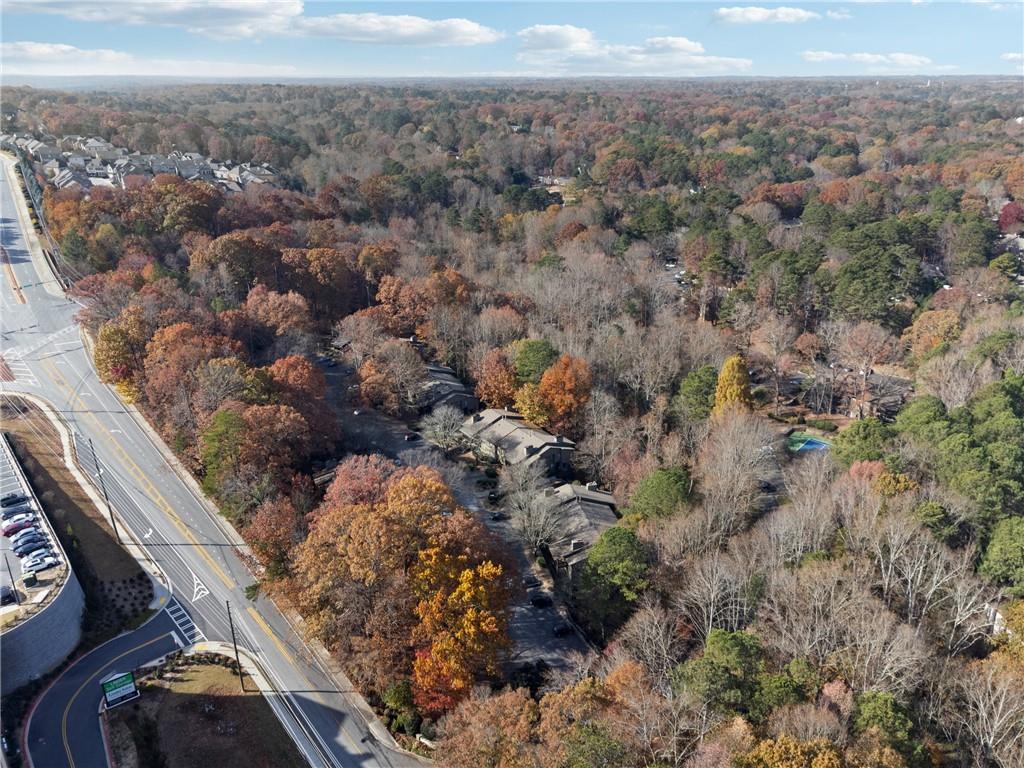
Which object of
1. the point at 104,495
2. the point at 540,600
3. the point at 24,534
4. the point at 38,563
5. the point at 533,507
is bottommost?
the point at 540,600

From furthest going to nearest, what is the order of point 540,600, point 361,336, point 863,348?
point 863,348 < point 361,336 < point 540,600

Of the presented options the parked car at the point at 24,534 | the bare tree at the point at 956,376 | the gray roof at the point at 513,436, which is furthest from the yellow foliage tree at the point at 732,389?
the parked car at the point at 24,534

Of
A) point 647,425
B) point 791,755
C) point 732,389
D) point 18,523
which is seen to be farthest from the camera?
point 647,425

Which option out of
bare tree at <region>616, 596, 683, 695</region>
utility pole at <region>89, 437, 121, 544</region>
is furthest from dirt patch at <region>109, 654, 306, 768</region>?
bare tree at <region>616, 596, 683, 695</region>

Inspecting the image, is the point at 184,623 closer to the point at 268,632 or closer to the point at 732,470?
the point at 268,632

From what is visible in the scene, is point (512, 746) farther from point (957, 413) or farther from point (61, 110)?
point (61, 110)

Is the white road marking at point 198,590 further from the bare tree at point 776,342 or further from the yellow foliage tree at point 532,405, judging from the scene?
the bare tree at point 776,342

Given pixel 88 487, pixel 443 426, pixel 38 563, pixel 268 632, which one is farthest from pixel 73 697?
pixel 443 426

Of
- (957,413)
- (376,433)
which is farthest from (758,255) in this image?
(376,433)
